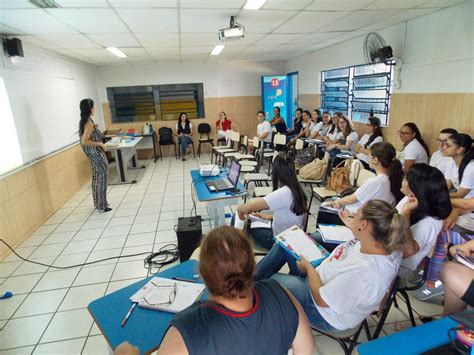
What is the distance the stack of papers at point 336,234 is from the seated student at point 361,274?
0.42 metres

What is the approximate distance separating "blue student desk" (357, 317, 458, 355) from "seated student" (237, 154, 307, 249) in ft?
4.20

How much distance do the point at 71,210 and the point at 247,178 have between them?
3.04 m

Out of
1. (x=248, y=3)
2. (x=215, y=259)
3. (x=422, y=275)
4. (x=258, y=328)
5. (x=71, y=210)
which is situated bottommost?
(x=71, y=210)

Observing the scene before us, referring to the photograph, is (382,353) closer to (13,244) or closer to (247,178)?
(247,178)

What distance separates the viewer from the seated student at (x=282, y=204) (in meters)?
2.46

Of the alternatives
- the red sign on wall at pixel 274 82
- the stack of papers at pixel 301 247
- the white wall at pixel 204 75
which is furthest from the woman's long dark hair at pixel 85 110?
the red sign on wall at pixel 274 82

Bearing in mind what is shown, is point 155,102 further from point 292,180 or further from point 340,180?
point 292,180

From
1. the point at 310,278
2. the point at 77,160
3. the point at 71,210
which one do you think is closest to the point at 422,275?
the point at 310,278

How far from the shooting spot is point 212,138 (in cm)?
946

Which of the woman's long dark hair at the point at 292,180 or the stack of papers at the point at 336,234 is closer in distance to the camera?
the stack of papers at the point at 336,234

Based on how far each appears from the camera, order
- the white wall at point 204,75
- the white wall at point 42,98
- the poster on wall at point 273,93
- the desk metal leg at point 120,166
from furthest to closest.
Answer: the poster on wall at point 273,93, the white wall at point 204,75, the desk metal leg at point 120,166, the white wall at point 42,98

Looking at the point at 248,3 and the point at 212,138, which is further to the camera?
the point at 212,138

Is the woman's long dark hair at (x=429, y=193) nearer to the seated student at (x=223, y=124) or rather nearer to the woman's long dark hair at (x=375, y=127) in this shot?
the woman's long dark hair at (x=375, y=127)

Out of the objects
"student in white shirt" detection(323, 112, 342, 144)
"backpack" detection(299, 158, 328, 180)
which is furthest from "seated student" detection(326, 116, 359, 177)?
"backpack" detection(299, 158, 328, 180)
